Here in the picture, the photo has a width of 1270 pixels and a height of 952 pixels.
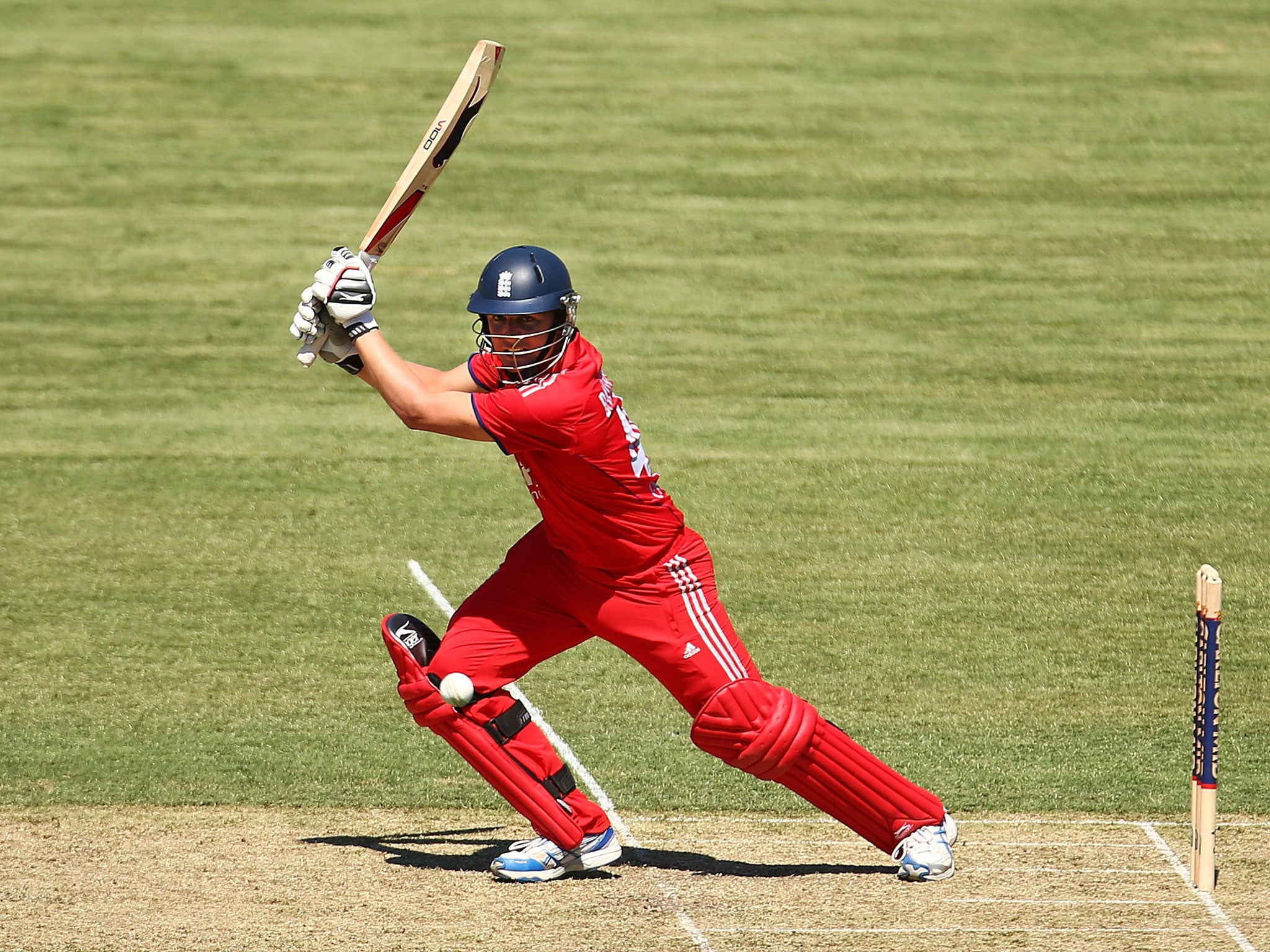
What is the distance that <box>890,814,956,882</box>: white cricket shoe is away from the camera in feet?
19.5

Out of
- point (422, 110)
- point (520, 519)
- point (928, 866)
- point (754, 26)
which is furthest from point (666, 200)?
point (928, 866)

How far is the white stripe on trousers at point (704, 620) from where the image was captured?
5910 millimetres

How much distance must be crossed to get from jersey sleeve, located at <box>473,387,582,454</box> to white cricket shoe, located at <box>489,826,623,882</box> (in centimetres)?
144

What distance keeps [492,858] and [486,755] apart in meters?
0.52

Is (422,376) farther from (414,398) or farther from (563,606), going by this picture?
(563,606)

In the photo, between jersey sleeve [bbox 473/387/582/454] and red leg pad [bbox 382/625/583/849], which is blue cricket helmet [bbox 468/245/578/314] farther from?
red leg pad [bbox 382/625/583/849]

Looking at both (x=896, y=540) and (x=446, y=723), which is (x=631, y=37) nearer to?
(x=896, y=540)

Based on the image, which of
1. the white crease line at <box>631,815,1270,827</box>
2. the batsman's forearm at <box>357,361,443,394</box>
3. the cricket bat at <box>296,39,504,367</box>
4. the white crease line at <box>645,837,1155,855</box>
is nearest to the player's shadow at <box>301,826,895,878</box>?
the white crease line at <box>645,837,1155,855</box>

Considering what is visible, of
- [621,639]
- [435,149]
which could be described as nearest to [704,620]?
[621,639]

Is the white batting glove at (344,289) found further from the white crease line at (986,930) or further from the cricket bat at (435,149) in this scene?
the white crease line at (986,930)

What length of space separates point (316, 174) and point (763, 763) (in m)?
11.5

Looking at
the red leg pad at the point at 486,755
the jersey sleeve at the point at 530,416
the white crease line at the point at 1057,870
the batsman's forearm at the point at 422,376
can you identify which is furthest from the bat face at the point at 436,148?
the white crease line at the point at 1057,870

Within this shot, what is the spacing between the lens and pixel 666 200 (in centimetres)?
1577

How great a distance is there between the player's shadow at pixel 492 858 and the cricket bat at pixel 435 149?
216 cm
